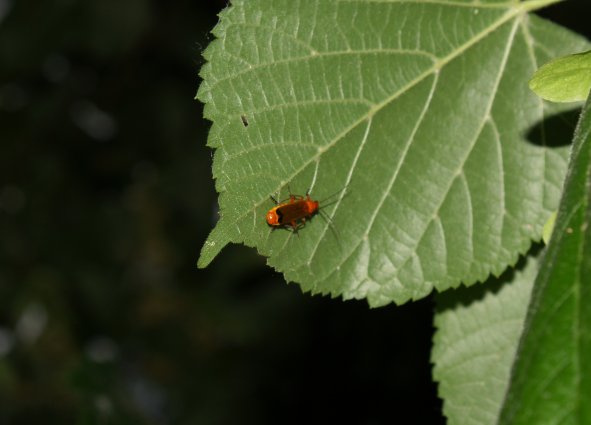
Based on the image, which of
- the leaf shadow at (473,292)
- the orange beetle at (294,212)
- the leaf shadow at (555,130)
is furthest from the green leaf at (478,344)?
the orange beetle at (294,212)

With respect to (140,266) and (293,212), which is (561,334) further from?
(140,266)

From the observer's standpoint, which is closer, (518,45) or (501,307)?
(518,45)

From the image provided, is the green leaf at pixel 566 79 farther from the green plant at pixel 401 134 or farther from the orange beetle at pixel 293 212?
the orange beetle at pixel 293 212

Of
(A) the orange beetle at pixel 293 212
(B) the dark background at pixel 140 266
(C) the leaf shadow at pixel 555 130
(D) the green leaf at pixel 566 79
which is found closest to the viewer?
(D) the green leaf at pixel 566 79

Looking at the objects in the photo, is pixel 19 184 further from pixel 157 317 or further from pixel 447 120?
pixel 447 120

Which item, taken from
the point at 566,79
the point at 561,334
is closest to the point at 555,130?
the point at 566,79

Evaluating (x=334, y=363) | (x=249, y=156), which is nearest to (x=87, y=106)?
(x=334, y=363)
